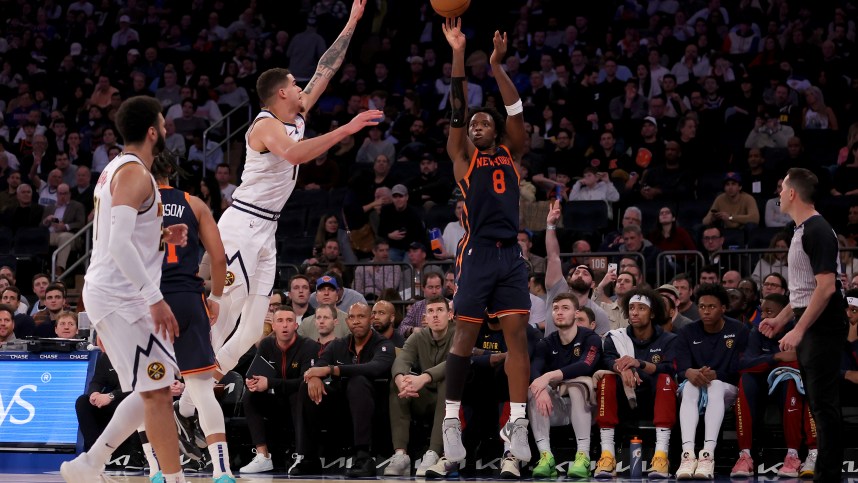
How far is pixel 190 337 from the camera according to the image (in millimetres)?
7426

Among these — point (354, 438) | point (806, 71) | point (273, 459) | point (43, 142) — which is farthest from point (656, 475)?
point (43, 142)

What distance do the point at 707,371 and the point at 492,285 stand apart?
2686mm

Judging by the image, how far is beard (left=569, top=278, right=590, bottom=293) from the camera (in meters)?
11.6

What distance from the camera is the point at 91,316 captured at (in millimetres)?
6727

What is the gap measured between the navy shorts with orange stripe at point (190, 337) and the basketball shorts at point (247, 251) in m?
0.80

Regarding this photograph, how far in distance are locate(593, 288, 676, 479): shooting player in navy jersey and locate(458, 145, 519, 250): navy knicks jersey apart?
246cm

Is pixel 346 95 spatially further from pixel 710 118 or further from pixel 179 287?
pixel 179 287

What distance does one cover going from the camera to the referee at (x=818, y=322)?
807 cm

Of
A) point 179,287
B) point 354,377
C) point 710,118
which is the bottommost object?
point 354,377

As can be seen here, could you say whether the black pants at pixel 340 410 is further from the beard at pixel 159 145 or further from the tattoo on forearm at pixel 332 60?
the beard at pixel 159 145

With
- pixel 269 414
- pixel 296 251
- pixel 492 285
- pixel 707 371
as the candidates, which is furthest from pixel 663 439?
pixel 296 251

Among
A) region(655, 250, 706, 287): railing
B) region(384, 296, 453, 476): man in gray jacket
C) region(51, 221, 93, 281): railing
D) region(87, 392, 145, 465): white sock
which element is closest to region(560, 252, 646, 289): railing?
region(655, 250, 706, 287): railing

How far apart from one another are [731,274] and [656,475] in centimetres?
349

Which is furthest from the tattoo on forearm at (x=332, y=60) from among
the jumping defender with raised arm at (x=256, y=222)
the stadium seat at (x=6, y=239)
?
the stadium seat at (x=6, y=239)
